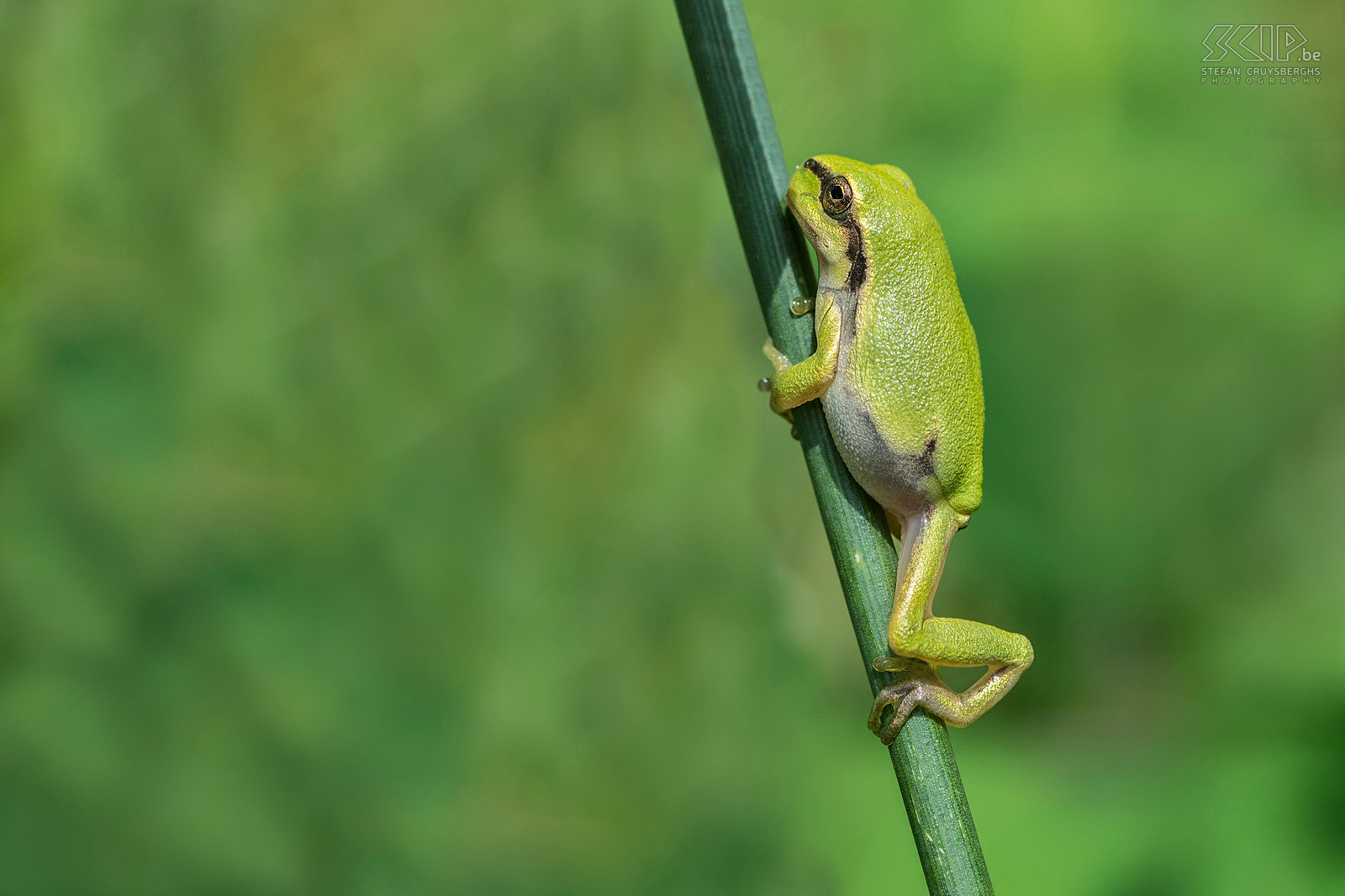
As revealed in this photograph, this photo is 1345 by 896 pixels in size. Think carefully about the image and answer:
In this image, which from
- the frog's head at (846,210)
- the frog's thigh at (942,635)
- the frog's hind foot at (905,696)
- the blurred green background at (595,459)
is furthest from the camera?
the blurred green background at (595,459)

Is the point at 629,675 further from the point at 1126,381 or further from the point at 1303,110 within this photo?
the point at 1303,110

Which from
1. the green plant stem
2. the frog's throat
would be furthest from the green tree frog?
the green plant stem

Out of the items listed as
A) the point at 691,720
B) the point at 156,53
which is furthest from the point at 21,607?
the point at 691,720

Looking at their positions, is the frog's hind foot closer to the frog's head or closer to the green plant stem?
the green plant stem
